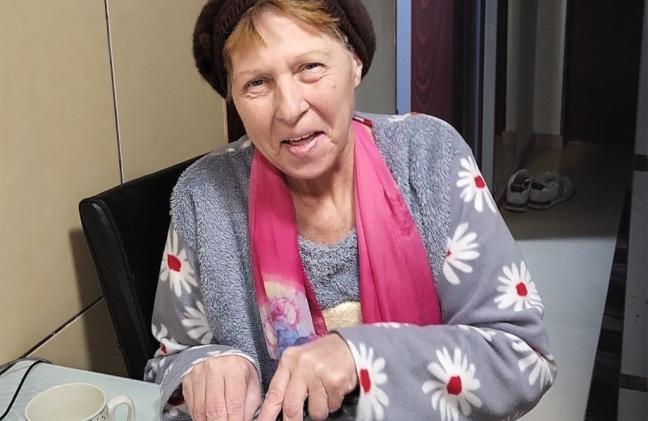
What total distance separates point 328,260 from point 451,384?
26cm

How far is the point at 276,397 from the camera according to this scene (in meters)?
0.81

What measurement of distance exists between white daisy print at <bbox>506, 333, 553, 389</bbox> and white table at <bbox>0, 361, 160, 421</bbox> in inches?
19.9

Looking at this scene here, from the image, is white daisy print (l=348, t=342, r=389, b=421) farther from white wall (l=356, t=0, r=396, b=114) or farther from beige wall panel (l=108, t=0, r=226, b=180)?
white wall (l=356, t=0, r=396, b=114)

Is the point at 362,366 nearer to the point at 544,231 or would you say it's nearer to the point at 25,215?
the point at 25,215

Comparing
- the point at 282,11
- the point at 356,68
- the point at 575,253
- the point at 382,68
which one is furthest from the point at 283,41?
the point at 575,253

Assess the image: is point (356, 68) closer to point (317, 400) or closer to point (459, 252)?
point (459, 252)

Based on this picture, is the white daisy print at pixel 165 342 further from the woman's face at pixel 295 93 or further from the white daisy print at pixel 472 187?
the white daisy print at pixel 472 187

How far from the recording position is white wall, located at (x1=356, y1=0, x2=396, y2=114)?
236 cm

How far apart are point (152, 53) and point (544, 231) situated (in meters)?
2.31

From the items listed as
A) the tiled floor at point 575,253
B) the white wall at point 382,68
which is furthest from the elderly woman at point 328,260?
the white wall at point 382,68

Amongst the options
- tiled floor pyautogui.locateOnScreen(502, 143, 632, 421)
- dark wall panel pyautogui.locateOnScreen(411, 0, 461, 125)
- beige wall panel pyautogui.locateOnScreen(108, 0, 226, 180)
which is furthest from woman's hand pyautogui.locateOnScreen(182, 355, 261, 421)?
dark wall panel pyautogui.locateOnScreen(411, 0, 461, 125)

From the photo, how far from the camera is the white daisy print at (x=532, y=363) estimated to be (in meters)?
0.91

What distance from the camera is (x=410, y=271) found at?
3.19 feet

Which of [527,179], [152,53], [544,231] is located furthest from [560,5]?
[152,53]
